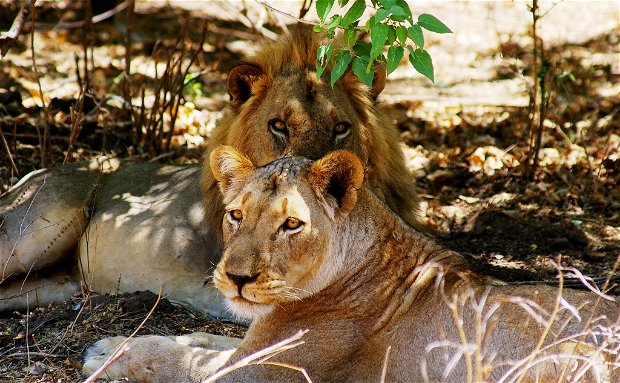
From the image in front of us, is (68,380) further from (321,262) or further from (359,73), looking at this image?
(359,73)

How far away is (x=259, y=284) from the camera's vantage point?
13.1 ft

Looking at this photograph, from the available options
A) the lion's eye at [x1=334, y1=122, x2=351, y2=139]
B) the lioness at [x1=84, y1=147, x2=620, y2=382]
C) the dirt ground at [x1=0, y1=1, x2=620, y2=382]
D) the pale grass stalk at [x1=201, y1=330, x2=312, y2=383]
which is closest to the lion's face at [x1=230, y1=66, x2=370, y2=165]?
the lion's eye at [x1=334, y1=122, x2=351, y2=139]

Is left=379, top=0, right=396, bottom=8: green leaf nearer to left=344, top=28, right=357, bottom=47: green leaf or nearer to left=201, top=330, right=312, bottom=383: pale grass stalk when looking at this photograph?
left=344, top=28, right=357, bottom=47: green leaf

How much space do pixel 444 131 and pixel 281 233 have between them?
5.60m

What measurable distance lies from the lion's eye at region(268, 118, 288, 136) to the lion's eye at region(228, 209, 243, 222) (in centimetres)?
133

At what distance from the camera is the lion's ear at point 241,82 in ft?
18.8

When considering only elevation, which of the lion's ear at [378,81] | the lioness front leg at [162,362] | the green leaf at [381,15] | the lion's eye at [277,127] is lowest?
the lioness front leg at [162,362]

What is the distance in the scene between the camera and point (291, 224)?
13.4ft

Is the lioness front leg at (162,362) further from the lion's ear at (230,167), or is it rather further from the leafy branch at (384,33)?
the leafy branch at (384,33)

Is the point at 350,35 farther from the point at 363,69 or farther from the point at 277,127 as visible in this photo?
the point at 277,127

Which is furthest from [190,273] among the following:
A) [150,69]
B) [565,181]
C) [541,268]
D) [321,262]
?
[150,69]

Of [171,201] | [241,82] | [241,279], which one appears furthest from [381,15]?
[171,201]

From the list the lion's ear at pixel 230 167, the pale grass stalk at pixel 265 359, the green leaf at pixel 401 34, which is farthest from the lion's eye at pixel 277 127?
the pale grass stalk at pixel 265 359

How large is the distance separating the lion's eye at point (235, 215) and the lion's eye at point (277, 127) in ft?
4.38
